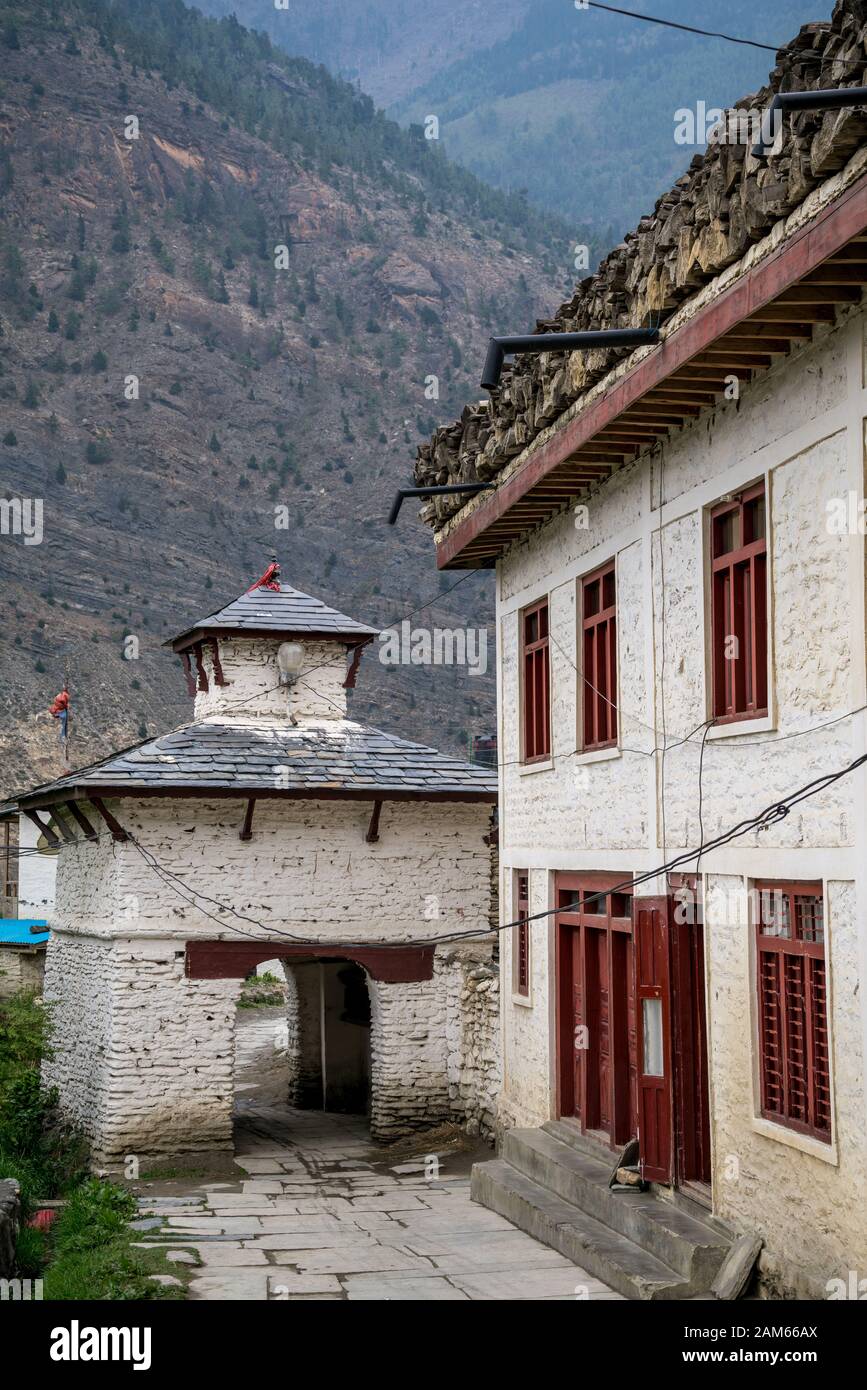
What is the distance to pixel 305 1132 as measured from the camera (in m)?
19.4

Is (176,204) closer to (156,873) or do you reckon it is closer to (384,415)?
(384,415)

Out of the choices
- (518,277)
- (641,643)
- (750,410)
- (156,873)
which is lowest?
(156,873)

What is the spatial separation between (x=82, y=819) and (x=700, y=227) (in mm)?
11659

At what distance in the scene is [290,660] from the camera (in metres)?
19.8

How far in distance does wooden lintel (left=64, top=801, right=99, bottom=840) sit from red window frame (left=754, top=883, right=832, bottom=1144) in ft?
34.4

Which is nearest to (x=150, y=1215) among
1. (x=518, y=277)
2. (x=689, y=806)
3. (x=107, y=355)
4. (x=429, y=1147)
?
(x=429, y=1147)

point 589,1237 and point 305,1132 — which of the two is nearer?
point 589,1237

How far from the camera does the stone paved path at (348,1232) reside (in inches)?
432

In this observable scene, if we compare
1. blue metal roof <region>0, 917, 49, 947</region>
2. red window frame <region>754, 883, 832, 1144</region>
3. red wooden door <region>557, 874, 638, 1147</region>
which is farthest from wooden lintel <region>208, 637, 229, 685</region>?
red window frame <region>754, 883, 832, 1144</region>

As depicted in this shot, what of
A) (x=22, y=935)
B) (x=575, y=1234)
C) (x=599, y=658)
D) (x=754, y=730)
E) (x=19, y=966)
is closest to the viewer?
(x=754, y=730)

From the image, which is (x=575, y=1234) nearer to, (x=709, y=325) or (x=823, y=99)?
(x=709, y=325)

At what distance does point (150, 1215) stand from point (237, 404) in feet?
241

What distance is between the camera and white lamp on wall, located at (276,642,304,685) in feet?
64.9

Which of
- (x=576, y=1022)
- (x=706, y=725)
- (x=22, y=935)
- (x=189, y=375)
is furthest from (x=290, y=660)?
(x=189, y=375)
